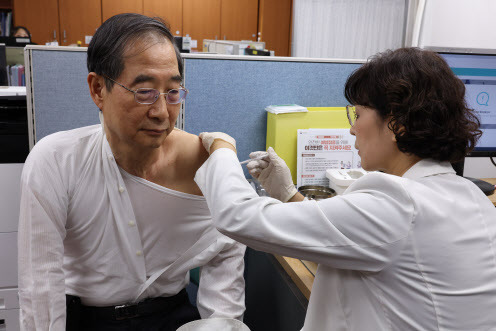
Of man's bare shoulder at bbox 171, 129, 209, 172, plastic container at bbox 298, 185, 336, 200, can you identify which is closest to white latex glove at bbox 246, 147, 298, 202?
man's bare shoulder at bbox 171, 129, 209, 172

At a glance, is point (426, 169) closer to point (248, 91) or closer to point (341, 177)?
point (341, 177)

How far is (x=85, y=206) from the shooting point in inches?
42.1

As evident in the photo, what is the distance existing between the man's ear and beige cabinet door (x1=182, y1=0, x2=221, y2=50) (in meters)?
5.73

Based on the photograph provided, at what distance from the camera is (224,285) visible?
3.74 feet

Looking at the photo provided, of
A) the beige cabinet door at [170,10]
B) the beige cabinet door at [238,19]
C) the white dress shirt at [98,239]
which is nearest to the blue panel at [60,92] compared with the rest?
the white dress shirt at [98,239]

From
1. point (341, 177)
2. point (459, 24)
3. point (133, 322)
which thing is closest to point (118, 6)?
point (459, 24)

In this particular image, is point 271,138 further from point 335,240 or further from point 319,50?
point 319,50

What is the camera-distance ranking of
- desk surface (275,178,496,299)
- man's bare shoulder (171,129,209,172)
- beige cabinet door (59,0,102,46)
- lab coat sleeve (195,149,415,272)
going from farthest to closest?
1. beige cabinet door (59,0,102,46)
2. man's bare shoulder (171,129,209,172)
3. desk surface (275,178,496,299)
4. lab coat sleeve (195,149,415,272)

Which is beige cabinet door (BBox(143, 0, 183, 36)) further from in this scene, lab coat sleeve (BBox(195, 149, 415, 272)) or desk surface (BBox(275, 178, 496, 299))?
lab coat sleeve (BBox(195, 149, 415, 272))

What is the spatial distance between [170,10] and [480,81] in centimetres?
554

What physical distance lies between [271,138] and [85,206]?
83 centimetres

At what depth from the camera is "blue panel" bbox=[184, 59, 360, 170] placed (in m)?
1.65

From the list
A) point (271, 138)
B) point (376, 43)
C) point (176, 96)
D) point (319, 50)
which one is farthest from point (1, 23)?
point (176, 96)

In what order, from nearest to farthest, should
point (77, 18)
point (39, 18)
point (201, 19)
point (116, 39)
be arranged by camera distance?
1. point (116, 39)
2. point (39, 18)
3. point (77, 18)
4. point (201, 19)
